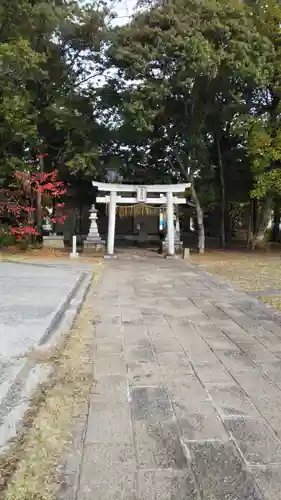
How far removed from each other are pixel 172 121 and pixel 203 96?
155cm

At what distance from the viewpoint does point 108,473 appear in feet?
6.97

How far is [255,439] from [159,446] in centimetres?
59

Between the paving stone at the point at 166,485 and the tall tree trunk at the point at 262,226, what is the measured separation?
688 inches

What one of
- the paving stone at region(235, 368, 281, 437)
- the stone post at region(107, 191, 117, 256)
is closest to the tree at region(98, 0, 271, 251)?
the stone post at region(107, 191, 117, 256)

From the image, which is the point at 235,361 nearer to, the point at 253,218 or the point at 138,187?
the point at 138,187

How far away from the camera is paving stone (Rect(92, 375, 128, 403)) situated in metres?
3.04

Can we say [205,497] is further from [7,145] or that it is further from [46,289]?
[7,145]

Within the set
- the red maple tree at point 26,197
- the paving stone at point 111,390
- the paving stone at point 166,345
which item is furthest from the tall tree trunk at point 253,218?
the paving stone at point 111,390

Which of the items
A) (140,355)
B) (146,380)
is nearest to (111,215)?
(140,355)

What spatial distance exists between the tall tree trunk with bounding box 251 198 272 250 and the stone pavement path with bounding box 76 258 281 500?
13463 millimetres

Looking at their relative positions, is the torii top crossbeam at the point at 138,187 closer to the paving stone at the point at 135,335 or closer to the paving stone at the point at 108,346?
the paving stone at the point at 135,335

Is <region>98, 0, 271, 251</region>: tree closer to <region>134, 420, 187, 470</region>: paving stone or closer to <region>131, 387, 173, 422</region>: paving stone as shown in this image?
<region>131, 387, 173, 422</region>: paving stone

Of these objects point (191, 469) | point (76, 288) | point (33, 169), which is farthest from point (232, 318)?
point (33, 169)

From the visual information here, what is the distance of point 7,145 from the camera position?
53.2 feet
